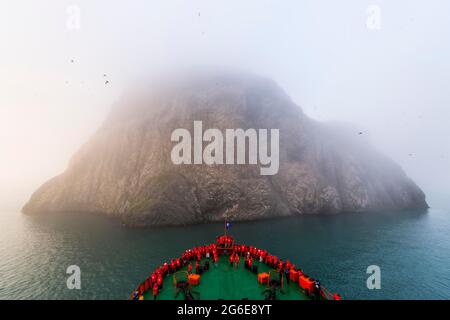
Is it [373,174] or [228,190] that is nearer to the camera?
[228,190]

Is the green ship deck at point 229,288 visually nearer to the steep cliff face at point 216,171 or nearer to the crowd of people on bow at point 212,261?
the crowd of people on bow at point 212,261

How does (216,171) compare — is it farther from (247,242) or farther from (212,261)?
(212,261)

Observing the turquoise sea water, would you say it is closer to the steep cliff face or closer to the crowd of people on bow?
the crowd of people on bow

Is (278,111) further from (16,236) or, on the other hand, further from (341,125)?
(16,236)

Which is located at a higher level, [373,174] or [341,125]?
[341,125]

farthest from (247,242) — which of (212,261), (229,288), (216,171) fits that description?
(216,171)
